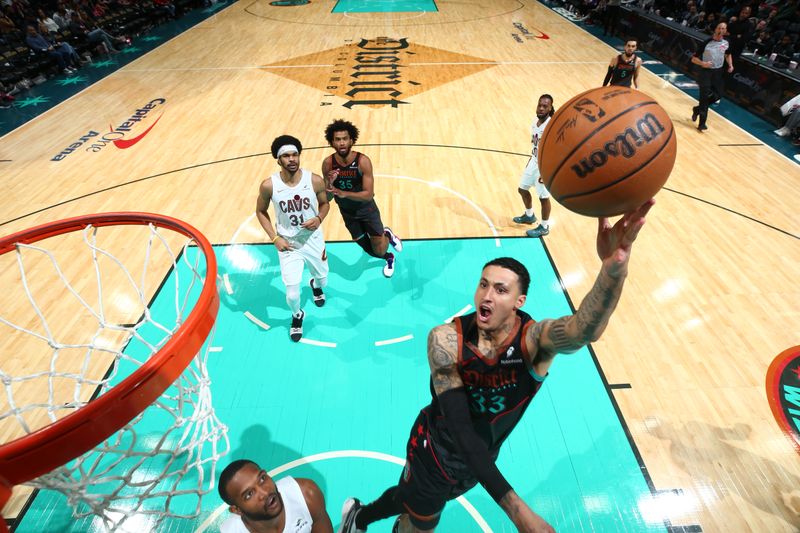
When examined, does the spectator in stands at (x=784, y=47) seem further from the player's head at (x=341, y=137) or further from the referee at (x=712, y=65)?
the player's head at (x=341, y=137)

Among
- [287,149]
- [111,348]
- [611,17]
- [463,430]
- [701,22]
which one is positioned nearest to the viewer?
[463,430]

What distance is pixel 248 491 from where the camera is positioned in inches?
81.4

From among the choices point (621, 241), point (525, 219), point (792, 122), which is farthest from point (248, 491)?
point (792, 122)

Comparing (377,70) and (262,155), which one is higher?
(377,70)

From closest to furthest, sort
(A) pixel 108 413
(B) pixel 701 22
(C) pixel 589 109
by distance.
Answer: (A) pixel 108 413, (C) pixel 589 109, (B) pixel 701 22

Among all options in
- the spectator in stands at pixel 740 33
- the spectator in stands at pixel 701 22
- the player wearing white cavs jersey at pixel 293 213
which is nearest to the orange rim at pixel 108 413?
the player wearing white cavs jersey at pixel 293 213

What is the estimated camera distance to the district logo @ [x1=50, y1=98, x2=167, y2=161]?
26.2ft

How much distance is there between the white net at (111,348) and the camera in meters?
2.98

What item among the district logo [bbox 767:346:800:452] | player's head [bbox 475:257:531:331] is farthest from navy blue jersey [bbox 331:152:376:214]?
the district logo [bbox 767:346:800:452]

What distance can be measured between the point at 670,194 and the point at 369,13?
14997 mm

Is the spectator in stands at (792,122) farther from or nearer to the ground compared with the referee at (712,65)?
nearer to the ground

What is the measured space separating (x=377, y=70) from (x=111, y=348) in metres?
9.57

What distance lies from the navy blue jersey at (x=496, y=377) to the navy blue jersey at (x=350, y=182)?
8.60 ft

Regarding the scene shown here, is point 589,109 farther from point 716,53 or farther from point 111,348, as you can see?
point 716,53
